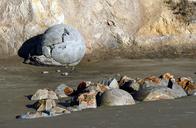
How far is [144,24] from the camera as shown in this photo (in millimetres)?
15969

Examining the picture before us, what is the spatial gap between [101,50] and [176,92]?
569cm

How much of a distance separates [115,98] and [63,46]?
16.2 feet

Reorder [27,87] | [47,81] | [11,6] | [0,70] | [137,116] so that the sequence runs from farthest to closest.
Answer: [11,6] → [0,70] → [47,81] → [27,87] → [137,116]

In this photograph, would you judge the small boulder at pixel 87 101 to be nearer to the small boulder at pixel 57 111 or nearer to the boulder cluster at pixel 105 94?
the boulder cluster at pixel 105 94

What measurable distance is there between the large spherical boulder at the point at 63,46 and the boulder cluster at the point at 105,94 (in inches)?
121

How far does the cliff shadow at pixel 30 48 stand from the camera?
1391 cm

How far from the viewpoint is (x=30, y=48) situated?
14.4m

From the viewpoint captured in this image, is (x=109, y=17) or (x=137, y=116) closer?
(x=137, y=116)

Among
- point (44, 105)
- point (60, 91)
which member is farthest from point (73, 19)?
point (44, 105)

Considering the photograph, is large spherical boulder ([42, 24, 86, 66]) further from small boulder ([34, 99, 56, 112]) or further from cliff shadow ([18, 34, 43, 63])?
small boulder ([34, 99, 56, 112])

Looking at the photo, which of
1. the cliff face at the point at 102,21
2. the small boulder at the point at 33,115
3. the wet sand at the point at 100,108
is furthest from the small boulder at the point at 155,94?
the cliff face at the point at 102,21

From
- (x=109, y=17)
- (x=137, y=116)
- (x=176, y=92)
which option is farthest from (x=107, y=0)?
(x=137, y=116)

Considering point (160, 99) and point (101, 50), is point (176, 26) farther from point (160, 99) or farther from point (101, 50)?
point (160, 99)

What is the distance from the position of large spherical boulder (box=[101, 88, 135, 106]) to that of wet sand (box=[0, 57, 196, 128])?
209 mm
